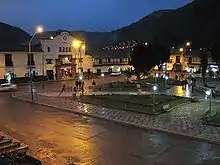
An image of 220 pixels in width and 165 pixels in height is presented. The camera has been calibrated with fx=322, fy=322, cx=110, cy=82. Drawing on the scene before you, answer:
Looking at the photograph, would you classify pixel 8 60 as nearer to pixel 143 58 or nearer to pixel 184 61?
pixel 143 58

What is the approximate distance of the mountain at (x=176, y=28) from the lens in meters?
101

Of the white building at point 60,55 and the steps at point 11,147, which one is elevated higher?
the white building at point 60,55

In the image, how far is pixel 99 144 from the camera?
60.3ft

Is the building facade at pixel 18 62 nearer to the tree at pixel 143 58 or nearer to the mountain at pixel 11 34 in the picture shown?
the tree at pixel 143 58

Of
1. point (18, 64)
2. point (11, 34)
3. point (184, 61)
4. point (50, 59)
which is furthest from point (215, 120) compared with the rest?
point (11, 34)

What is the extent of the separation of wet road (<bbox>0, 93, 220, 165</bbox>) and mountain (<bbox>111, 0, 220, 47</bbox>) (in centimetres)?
6081

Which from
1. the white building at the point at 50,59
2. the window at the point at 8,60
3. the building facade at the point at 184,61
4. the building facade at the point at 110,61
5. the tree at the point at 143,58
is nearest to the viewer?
the tree at the point at 143,58

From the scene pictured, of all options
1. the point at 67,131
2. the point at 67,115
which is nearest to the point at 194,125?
the point at 67,131

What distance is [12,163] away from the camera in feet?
44.2

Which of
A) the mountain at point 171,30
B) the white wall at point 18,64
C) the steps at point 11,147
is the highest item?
the mountain at point 171,30

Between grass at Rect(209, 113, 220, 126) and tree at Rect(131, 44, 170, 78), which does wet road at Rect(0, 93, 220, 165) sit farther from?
tree at Rect(131, 44, 170, 78)

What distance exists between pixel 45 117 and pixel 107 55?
61862mm

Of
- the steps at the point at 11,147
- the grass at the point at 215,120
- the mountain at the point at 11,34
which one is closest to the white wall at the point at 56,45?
the grass at the point at 215,120

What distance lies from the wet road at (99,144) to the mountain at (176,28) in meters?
60.8
